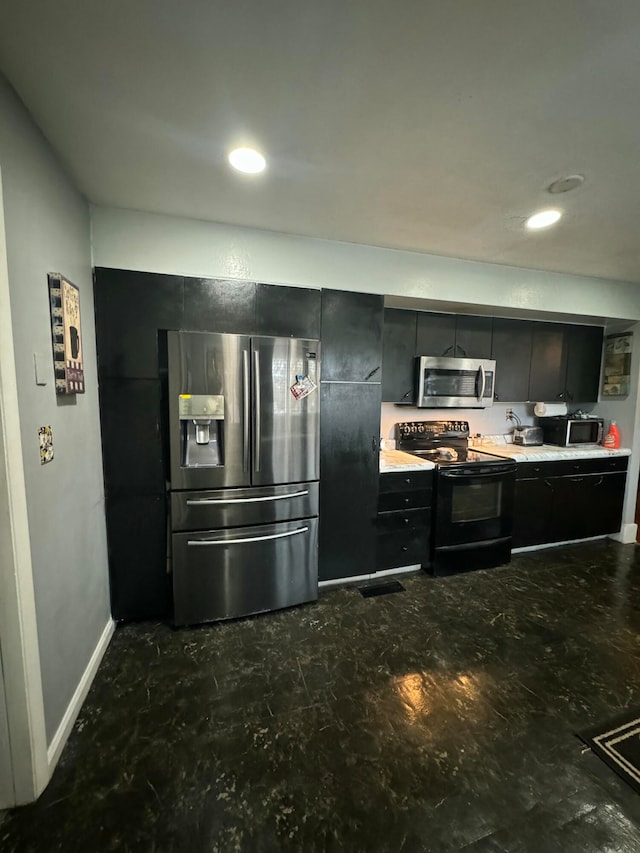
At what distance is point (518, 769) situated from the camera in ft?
4.63

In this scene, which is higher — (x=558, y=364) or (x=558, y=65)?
(x=558, y=65)

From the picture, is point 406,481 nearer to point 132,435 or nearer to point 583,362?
point 132,435

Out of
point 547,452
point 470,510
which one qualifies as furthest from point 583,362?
point 470,510

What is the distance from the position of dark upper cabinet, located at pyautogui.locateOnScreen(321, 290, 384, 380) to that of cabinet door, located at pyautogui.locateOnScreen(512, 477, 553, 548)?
1805 millimetres

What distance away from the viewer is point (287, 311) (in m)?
2.31

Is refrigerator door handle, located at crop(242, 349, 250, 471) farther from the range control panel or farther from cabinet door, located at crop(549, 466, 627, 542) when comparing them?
cabinet door, located at crop(549, 466, 627, 542)

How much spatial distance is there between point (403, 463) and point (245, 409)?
1356 mm

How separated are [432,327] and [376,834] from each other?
303cm

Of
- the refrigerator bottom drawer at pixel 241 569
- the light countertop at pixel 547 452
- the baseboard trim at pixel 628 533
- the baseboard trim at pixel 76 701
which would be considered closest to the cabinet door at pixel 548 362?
the light countertop at pixel 547 452

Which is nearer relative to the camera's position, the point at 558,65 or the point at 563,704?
the point at 558,65

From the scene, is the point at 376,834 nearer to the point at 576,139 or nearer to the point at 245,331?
the point at 245,331

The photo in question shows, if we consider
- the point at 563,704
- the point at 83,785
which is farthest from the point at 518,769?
the point at 83,785

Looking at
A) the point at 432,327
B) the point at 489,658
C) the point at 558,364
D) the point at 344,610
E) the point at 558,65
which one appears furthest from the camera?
the point at 558,364

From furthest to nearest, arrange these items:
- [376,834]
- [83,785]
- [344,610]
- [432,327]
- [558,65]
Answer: [432,327] → [344,610] → [83,785] → [376,834] → [558,65]
